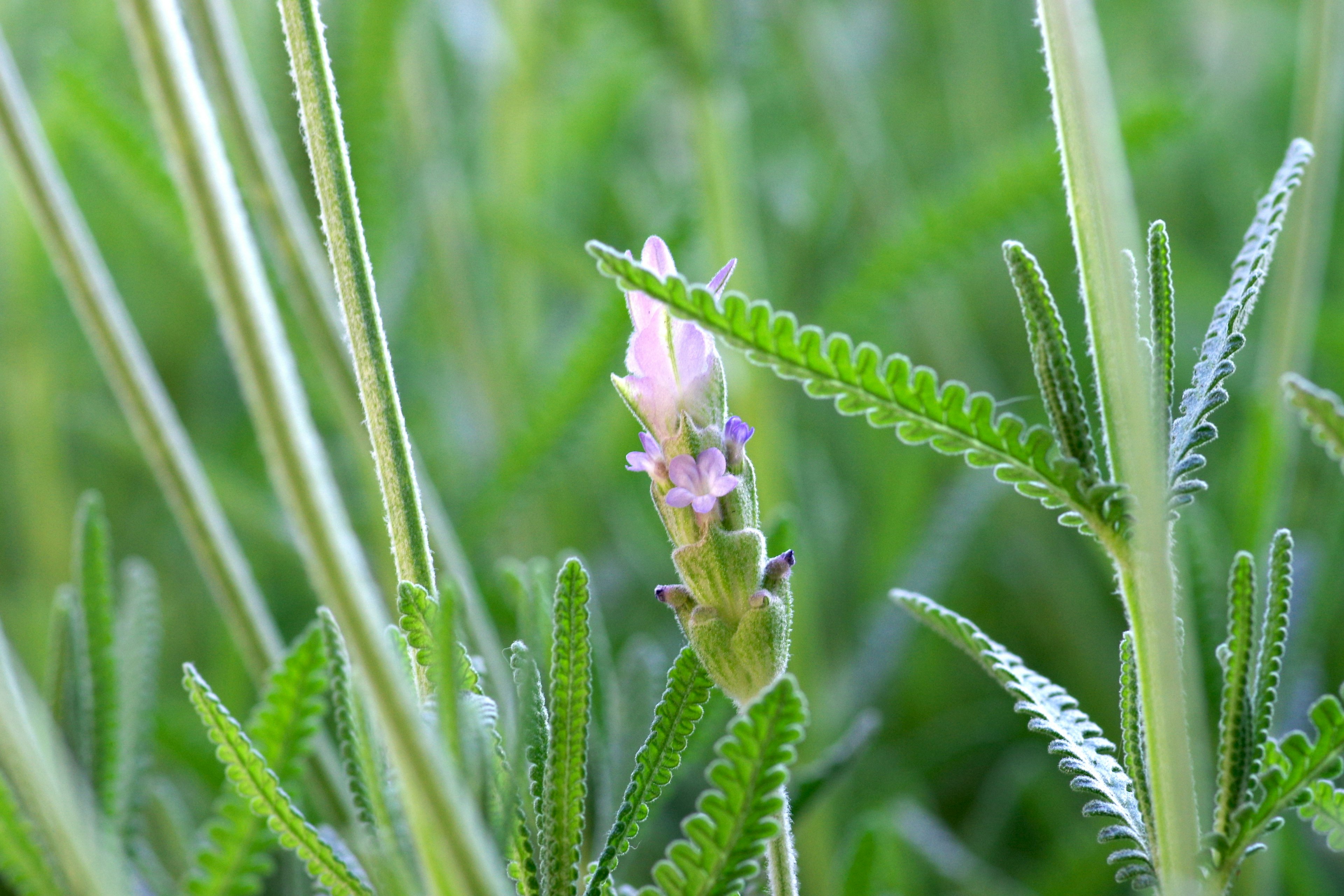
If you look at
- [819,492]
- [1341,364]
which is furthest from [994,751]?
[1341,364]

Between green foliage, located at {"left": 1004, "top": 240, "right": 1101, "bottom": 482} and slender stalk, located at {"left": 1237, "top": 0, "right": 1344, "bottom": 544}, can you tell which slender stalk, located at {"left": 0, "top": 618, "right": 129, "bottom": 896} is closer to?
green foliage, located at {"left": 1004, "top": 240, "right": 1101, "bottom": 482}

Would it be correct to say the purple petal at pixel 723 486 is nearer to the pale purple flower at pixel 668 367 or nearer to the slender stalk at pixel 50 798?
the pale purple flower at pixel 668 367

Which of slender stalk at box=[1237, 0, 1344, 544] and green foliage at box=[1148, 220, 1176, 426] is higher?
slender stalk at box=[1237, 0, 1344, 544]

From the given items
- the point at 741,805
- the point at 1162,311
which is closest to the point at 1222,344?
the point at 1162,311

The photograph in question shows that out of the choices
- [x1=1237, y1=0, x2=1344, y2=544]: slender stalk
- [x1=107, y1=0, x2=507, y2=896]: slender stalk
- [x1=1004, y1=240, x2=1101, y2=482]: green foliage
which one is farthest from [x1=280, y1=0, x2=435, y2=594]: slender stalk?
[x1=1237, y1=0, x2=1344, y2=544]: slender stalk

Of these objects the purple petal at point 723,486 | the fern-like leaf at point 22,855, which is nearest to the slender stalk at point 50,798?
the fern-like leaf at point 22,855

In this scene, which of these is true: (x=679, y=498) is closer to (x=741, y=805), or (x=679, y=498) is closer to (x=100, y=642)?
(x=741, y=805)
